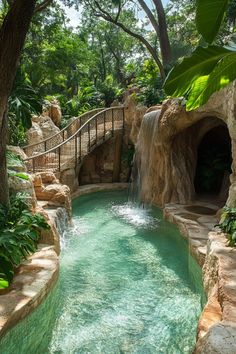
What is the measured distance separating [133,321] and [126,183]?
996 centimetres

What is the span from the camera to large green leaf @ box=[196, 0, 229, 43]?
2.61 metres

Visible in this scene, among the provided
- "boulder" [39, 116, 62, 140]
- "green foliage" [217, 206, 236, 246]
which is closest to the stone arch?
"green foliage" [217, 206, 236, 246]

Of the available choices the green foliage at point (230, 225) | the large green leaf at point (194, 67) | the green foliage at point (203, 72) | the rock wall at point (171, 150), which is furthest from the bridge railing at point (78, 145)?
the large green leaf at point (194, 67)

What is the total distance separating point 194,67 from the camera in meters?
2.87

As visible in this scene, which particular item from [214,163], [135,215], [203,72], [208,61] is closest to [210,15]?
[208,61]

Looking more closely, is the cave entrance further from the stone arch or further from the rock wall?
the rock wall

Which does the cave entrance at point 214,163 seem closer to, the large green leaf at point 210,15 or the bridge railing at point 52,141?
the bridge railing at point 52,141

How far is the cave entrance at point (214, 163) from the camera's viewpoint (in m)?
10.1

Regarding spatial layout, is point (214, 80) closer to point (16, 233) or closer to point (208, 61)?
point (208, 61)

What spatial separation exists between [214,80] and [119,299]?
3.14m

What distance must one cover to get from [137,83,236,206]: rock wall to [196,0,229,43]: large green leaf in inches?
209

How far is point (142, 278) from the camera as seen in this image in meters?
5.32

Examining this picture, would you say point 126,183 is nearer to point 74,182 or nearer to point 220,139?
point 74,182

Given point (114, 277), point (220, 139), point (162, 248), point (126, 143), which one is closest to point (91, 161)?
point (126, 143)
